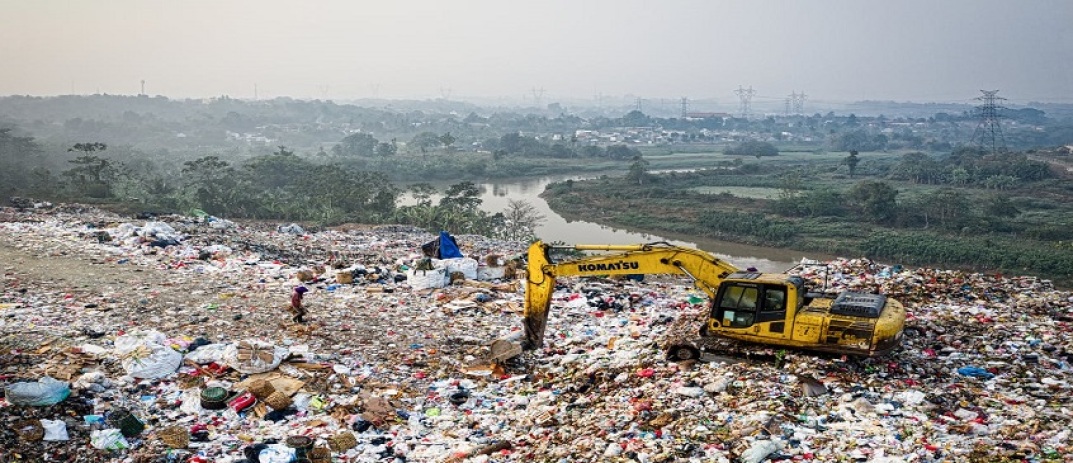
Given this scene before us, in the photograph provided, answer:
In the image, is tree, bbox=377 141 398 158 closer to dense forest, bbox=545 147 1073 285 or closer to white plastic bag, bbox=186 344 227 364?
dense forest, bbox=545 147 1073 285

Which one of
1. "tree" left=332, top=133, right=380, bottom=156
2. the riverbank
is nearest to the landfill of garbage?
the riverbank

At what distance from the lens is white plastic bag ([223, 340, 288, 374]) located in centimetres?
715

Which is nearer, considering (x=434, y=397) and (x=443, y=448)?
(x=443, y=448)

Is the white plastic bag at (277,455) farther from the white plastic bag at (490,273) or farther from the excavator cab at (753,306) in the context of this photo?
the white plastic bag at (490,273)

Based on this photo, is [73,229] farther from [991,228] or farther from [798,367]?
[991,228]

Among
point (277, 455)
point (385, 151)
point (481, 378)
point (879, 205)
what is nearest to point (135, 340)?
point (277, 455)

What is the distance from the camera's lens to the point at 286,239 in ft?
50.9

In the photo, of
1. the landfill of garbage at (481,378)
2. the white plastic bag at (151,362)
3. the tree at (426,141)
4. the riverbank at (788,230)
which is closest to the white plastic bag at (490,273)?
the landfill of garbage at (481,378)

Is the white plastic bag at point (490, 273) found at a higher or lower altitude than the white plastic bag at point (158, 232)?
lower

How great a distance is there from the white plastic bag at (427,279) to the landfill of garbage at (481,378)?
0.03 meters

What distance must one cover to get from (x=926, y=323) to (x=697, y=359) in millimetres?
2432

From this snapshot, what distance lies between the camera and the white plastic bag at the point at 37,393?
235 inches

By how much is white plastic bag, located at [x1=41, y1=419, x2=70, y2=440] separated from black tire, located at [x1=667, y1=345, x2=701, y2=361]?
4965 millimetres

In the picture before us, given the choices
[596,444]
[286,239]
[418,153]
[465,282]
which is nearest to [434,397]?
[596,444]
